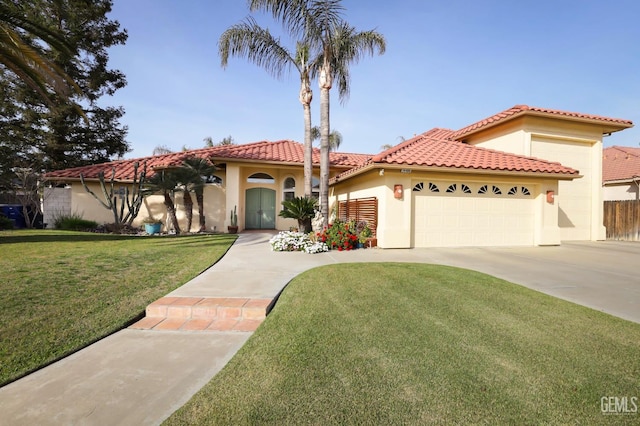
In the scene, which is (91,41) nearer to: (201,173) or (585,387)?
(201,173)

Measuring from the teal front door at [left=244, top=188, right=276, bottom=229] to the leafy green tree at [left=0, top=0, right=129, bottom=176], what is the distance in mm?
14311

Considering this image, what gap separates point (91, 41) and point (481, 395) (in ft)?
97.0

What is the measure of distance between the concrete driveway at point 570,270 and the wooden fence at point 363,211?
6.43 ft

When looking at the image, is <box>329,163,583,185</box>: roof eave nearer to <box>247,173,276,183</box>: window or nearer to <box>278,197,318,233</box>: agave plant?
<box>278,197,318,233</box>: agave plant

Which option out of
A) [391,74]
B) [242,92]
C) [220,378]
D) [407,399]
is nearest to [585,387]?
[407,399]

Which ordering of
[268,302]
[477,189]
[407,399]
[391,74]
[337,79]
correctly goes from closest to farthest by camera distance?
[407,399]
[268,302]
[477,189]
[337,79]
[391,74]

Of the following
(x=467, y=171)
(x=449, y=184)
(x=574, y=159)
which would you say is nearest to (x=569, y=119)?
(x=574, y=159)

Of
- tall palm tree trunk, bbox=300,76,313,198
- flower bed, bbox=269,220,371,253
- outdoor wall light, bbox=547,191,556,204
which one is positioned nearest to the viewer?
flower bed, bbox=269,220,371,253

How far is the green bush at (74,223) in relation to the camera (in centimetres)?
1486

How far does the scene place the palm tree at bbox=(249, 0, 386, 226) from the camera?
10.6 m

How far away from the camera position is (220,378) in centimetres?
275

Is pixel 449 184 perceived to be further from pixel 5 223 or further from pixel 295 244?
pixel 5 223

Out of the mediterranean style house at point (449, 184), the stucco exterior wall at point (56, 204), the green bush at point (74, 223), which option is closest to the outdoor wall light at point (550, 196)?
the mediterranean style house at point (449, 184)

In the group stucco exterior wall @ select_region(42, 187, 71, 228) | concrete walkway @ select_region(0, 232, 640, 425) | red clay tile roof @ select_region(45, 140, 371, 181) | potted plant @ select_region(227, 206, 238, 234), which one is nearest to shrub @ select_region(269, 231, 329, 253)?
concrete walkway @ select_region(0, 232, 640, 425)
